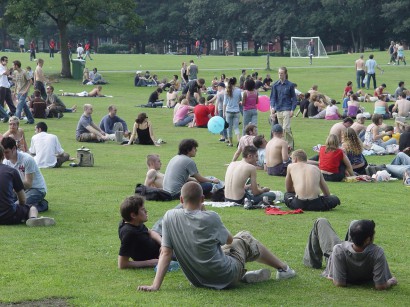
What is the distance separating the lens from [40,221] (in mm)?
13406

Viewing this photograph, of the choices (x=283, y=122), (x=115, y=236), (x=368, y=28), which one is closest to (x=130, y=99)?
(x=283, y=122)

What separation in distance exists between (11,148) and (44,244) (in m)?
2.07

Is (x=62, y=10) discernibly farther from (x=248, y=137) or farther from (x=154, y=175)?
(x=154, y=175)

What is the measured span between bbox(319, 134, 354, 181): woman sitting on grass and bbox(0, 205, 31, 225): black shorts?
7.02 metres

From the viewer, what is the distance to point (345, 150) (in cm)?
1959

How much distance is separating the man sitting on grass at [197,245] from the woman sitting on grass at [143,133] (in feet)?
52.5

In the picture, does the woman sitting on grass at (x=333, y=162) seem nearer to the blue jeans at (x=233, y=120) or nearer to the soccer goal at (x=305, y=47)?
the blue jeans at (x=233, y=120)

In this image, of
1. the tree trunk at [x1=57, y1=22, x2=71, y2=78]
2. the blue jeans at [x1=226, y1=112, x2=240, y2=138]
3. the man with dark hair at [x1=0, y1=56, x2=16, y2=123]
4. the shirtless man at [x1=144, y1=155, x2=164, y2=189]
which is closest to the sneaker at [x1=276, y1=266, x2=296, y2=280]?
the shirtless man at [x1=144, y1=155, x2=164, y2=189]

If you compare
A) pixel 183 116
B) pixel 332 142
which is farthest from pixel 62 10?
pixel 332 142

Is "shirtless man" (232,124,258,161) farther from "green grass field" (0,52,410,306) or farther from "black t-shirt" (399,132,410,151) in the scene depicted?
"black t-shirt" (399,132,410,151)

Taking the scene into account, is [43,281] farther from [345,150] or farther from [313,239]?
[345,150]

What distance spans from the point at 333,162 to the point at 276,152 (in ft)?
4.73

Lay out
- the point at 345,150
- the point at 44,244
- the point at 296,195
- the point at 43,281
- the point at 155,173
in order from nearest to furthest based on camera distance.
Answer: the point at 43,281 < the point at 44,244 < the point at 296,195 < the point at 155,173 < the point at 345,150

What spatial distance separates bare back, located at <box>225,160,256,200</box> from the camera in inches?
586
